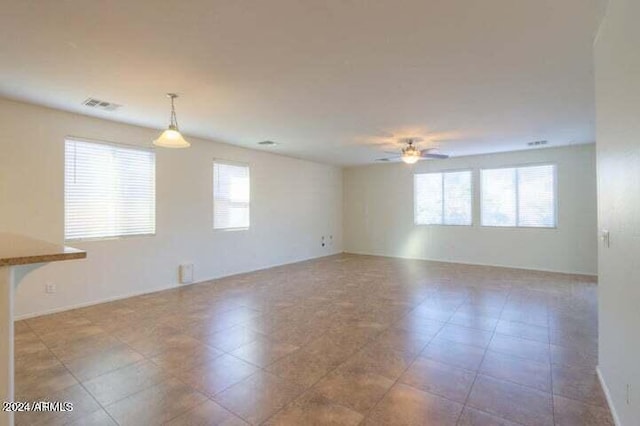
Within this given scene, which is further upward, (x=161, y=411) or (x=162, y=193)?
(x=162, y=193)

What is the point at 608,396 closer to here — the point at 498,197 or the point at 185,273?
the point at 185,273

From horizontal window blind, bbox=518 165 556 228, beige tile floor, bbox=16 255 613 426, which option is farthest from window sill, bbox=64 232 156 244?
horizontal window blind, bbox=518 165 556 228

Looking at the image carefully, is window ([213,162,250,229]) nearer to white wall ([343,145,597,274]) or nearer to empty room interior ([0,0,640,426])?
empty room interior ([0,0,640,426])

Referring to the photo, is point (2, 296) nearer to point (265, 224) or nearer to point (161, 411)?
point (161, 411)

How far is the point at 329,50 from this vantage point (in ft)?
8.63

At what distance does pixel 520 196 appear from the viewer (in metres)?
7.12

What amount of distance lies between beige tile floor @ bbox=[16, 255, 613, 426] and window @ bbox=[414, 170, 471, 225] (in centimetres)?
308

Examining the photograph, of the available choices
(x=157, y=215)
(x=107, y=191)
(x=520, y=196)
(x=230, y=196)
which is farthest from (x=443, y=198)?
(x=107, y=191)

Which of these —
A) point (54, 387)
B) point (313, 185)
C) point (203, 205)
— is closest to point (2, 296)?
point (54, 387)

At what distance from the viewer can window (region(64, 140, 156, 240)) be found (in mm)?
4375

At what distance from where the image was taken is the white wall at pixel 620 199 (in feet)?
5.28

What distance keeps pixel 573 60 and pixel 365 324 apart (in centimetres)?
332

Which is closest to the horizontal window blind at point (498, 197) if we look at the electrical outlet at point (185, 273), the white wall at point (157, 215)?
the white wall at point (157, 215)

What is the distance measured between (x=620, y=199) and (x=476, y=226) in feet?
20.1
